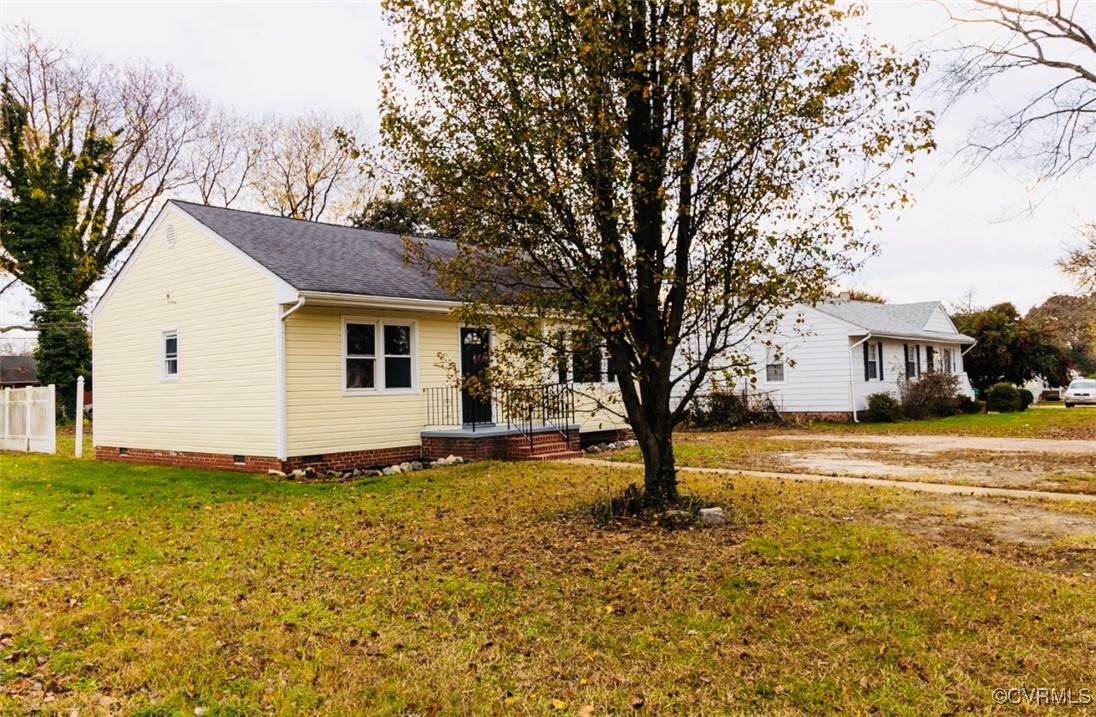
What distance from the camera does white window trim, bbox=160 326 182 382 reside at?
15297 millimetres

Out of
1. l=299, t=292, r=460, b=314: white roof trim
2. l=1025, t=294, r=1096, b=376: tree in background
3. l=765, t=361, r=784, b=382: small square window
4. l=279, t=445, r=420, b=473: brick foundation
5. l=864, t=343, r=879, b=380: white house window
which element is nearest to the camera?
l=299, t=292, r=460, b=314: white roof trim

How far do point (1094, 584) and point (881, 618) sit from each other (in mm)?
1855

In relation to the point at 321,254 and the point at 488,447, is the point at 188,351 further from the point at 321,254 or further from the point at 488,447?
the point at 488,447

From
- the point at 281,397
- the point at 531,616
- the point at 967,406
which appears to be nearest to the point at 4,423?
the point at 281,397

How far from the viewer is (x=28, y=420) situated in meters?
18.5

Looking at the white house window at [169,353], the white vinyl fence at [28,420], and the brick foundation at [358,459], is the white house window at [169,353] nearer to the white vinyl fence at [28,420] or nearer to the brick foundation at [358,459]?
the white vinyl fence at [28,420]

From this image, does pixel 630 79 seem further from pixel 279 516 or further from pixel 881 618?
pixel 279 516

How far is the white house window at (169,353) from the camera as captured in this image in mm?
15508

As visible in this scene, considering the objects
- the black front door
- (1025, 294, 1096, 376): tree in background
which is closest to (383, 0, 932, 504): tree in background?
the black front door

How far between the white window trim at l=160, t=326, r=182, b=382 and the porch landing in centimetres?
520

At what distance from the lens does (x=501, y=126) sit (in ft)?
24.9

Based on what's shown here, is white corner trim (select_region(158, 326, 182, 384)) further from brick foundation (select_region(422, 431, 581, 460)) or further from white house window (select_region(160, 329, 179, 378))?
brick foundation (select_region(422, 431, 581, 460))

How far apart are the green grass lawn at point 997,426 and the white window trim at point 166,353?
16881 millimetres

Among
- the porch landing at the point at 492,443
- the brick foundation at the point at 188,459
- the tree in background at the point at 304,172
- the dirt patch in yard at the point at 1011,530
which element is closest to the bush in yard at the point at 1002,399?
the porch landing at the point at 492,443
